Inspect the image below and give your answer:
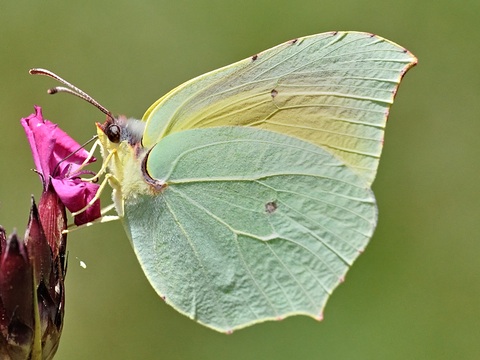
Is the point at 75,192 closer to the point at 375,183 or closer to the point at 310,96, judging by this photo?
the point at 310,96

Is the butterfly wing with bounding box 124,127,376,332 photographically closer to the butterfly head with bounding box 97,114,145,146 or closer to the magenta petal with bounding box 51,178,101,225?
the butterfly head with bounding box 97,114,145,146

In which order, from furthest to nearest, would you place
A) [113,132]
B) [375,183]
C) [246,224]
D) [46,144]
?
[375,183] < [246,224] < [113,132] < [46,144]

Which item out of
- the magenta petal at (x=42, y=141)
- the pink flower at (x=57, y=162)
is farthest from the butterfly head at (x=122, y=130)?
the magenta petal at (x=42, y=141)

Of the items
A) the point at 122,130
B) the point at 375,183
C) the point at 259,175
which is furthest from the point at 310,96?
the point at 375,183

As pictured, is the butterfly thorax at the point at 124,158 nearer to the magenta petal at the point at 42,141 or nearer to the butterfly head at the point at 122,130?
the butterfly head at the point at 122,130

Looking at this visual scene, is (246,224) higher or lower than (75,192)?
lower

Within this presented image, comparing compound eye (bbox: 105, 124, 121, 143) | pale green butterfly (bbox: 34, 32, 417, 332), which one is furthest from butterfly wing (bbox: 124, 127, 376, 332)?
compound eye (bbox: 105, 124, 121, 143)

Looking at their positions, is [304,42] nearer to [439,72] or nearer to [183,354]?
[183,354]
